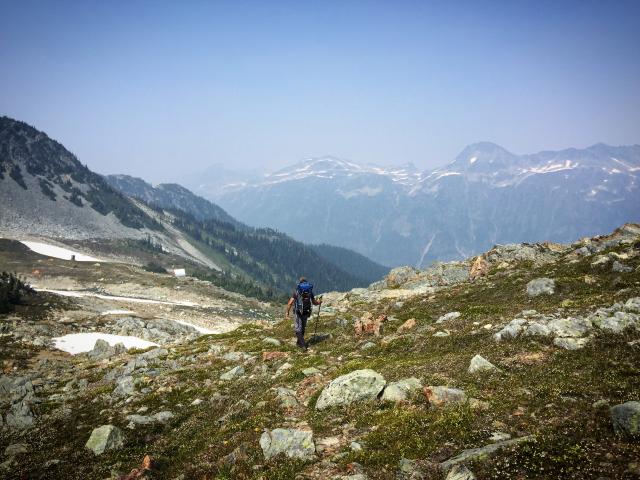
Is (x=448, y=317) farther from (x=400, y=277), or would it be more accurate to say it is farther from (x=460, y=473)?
(x=400, y=277)

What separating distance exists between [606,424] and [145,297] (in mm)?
100408

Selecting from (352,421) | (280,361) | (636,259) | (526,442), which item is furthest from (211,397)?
(636,259)

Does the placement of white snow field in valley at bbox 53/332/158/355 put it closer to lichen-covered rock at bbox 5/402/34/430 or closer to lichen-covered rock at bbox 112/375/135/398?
lichen-covered rock at bbox 112/375/135/398

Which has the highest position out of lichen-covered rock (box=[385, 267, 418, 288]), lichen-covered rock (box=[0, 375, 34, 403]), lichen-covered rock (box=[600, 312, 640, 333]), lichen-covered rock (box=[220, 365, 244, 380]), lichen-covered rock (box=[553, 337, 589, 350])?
lichen-covered rock (box=[600, 312, 640, 333])

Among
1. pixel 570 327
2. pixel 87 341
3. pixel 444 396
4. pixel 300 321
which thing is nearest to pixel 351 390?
pixel 444 396

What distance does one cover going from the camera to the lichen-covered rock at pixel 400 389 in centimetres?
1281

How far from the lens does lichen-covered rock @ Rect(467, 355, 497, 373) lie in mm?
13570

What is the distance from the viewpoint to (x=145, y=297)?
315ft

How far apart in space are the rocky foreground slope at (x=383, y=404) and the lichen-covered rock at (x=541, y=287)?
5.0 inches

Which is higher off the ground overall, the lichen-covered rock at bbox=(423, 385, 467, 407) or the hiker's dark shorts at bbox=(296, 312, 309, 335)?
the lichen-covered rock at bbox=(423, 385, 467, 407)

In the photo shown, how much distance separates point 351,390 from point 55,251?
167m

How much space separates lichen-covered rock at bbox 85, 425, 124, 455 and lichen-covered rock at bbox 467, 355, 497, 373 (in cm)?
1220

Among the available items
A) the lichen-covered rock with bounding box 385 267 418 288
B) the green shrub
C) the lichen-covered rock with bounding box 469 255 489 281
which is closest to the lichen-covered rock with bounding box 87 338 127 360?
the green shrub

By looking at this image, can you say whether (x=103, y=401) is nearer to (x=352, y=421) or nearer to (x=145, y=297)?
(x=352, y=421)
